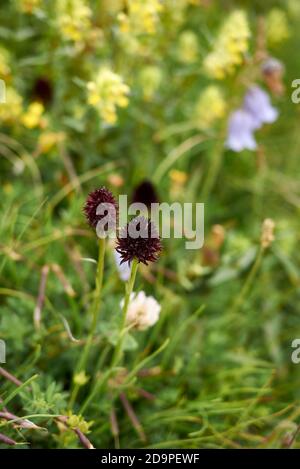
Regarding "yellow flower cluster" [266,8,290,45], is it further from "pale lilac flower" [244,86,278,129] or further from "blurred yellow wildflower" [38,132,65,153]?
"blurred yellow wildflower" [38,132,65,153]

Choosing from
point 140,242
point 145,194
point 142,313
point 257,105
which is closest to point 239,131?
point 257,105

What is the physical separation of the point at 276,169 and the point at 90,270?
34.1 inches

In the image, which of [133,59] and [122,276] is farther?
[133,59]

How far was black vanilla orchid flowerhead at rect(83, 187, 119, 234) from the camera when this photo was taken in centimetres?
81

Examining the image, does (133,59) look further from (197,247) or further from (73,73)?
(197,247)

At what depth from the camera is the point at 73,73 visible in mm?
1605

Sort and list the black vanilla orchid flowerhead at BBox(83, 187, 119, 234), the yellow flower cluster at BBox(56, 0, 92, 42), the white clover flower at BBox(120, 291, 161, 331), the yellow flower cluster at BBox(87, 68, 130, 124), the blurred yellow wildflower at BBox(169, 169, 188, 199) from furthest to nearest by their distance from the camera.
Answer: the blurred yellow wildflower at BBox(169, 169, 188, 199)
the yellow flower cluster at BBox(56, 0, 92, 42)
the yellow flower cluster at BBox(87, 68, 130, 124)
the white clover flower at BBox(120, 291, 161, 331)
the black vanilla orchid flowerhead at BBox(83, 187, 119, 234)

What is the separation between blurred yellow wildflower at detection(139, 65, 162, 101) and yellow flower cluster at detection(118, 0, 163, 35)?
0.45 ft

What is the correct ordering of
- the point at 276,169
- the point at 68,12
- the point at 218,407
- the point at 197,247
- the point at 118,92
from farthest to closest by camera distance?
1. the point at 276,169
2. the point at 197,247
3. the point at 68,12
4. the point at 118,92
5. the point at 218,407

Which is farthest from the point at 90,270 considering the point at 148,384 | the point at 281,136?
the point at 281,136

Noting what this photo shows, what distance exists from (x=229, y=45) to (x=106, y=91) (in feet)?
1.26

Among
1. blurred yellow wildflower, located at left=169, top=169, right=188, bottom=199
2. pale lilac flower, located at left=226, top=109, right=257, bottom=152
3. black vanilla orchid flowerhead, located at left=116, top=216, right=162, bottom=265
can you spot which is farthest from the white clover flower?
pale lilac flower, located at left=226, top=109, right=257, bottom=152

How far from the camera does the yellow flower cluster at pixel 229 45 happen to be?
1.42m

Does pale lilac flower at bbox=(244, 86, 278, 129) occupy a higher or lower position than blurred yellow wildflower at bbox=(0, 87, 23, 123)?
higher
